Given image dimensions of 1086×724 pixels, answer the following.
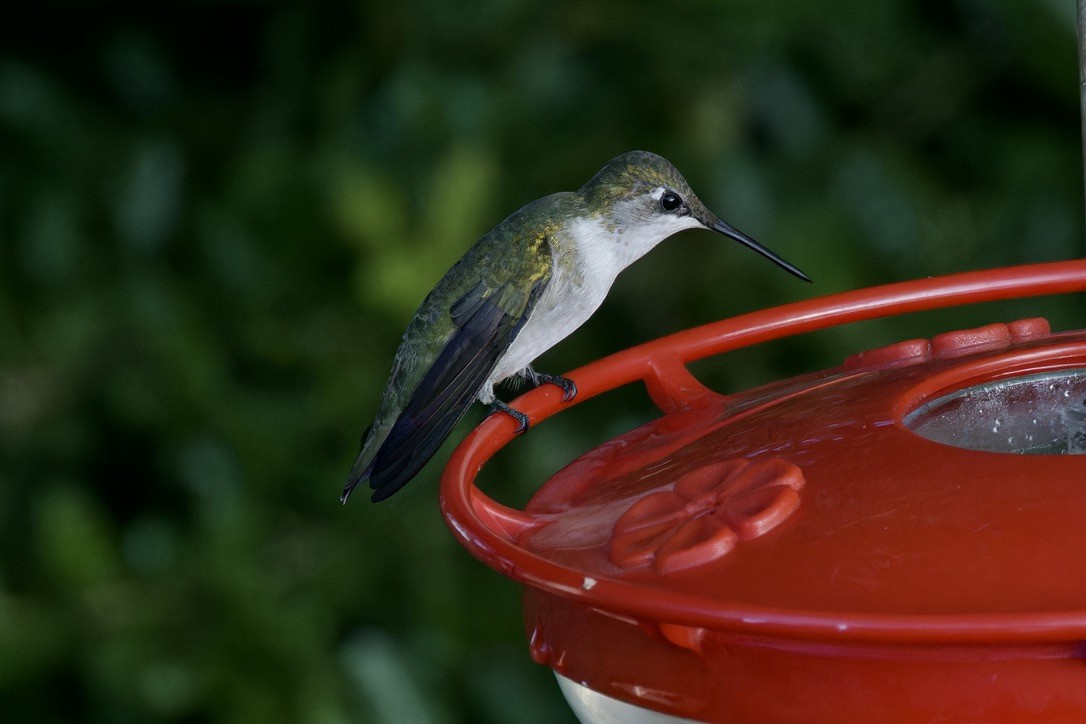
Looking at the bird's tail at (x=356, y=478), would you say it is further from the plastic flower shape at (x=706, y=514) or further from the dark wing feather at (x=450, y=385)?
the plastic flower shape at (x=706, y=514)

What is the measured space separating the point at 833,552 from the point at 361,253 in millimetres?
1811

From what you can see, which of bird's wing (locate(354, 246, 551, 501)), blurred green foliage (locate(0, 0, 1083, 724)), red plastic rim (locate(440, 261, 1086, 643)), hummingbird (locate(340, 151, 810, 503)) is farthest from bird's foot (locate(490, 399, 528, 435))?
blurred green foliage (locate(0, 0, 1083, 724))

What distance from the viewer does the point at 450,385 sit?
6.34 feet

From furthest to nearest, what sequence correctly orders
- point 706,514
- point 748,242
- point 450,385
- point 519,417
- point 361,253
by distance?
point 361,253, point 748,242, point 450,385, point 519,417, point 706,514

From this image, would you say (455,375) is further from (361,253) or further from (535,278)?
(361,253)

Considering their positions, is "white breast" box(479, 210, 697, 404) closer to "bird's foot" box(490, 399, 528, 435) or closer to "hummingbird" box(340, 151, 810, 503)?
"hummingbird" box(340, 151, 810, 503)

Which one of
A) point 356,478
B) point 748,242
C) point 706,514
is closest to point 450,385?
point 356,478

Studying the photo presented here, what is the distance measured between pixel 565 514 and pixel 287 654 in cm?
156

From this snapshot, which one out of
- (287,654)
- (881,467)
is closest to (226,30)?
(287,654)

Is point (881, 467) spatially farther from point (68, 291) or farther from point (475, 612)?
point (68, 291)

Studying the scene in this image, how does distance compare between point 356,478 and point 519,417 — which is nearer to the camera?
point 519,417

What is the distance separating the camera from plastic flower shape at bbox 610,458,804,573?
1.02 meters

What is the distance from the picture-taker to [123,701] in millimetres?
2744

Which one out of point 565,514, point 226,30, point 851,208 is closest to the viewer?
point 565,514
